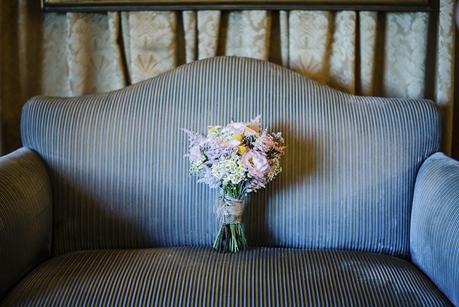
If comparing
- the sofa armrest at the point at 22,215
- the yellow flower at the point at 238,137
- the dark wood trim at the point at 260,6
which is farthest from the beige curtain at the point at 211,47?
the yellow flower at the point at 238,137

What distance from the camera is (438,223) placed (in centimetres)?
123

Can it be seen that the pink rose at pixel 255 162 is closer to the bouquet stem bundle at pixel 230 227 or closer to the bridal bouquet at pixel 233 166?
the bridal bouquet at pixel 233 166

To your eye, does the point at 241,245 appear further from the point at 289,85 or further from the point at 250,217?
the point at 289,85

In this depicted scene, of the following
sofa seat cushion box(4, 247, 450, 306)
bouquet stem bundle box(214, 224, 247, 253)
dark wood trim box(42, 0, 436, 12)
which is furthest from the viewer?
dark wood trim box(42, 0, 436, 12)

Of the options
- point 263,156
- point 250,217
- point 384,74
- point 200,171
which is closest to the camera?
point 263,156

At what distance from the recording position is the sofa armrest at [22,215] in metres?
1.18

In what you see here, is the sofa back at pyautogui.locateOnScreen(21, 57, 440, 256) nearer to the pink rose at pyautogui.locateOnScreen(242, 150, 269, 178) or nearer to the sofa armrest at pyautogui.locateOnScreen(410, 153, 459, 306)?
the sofa armrest at pyautogui.locateOnScreen(410, 153, 459, 306)

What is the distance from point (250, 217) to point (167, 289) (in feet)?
1.35

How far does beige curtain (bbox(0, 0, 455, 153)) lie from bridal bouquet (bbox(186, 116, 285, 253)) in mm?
523

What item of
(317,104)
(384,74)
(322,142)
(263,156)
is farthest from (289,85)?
(384,74)

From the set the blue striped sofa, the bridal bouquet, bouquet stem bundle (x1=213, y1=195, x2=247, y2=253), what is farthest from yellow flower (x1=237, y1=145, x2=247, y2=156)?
the blue striped sofa

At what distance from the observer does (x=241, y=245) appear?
55.0 inches

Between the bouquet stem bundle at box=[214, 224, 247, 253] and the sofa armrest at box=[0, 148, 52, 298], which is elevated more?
the sofa armrest at box=[0, 148, 52, 298]

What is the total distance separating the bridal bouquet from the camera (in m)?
1.28
